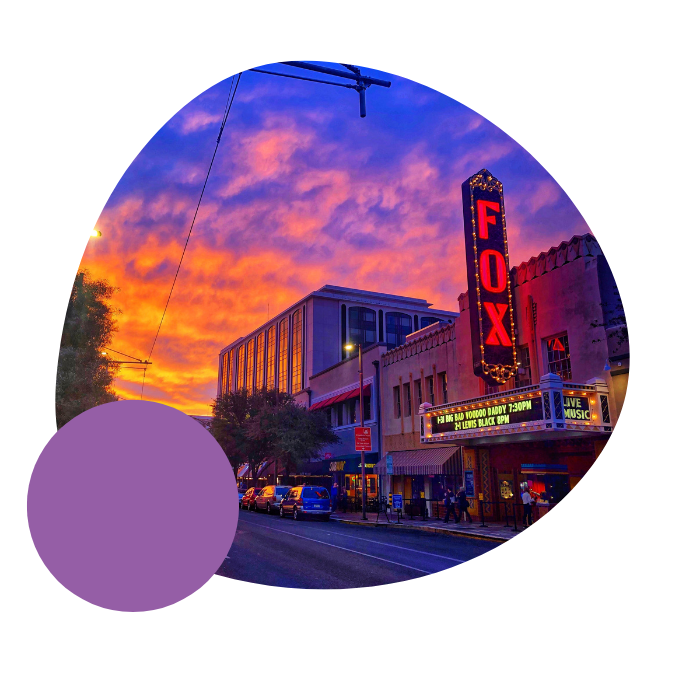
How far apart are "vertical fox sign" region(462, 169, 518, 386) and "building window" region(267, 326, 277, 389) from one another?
43944mm

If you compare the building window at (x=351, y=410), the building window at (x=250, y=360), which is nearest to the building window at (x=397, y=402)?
the building window at (x=351, y=410)

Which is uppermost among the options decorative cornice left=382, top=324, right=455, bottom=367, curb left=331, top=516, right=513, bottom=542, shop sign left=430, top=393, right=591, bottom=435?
Answer: decorative cornice left=382, top=324, right=455, bottom=367

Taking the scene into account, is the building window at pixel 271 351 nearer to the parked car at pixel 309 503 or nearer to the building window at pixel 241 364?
the building window at pixel 241 364

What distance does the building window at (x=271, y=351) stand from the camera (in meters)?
65.0

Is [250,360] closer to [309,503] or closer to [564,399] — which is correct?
[309,503]

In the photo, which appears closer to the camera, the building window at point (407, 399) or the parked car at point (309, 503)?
the parked car at point (309, 503)

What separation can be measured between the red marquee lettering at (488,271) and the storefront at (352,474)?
15.2m

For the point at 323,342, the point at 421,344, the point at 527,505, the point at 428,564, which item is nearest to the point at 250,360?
the point at 323,342

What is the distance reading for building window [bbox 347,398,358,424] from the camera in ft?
130

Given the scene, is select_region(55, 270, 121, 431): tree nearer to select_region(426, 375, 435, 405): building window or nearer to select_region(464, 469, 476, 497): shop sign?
select_region(464, 469, 476, 497): shop sign

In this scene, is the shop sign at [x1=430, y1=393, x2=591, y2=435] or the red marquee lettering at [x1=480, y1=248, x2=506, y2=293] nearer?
the shop sign at [x1=430, y1=393, x2=591, y2=435]

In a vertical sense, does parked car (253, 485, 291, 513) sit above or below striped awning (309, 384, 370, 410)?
below

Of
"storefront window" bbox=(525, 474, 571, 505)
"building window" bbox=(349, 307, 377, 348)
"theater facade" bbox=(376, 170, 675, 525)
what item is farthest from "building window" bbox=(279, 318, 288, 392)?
"storefront window" bbox=(525, 474, 571, 505)

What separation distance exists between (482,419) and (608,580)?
13649 millimetres
